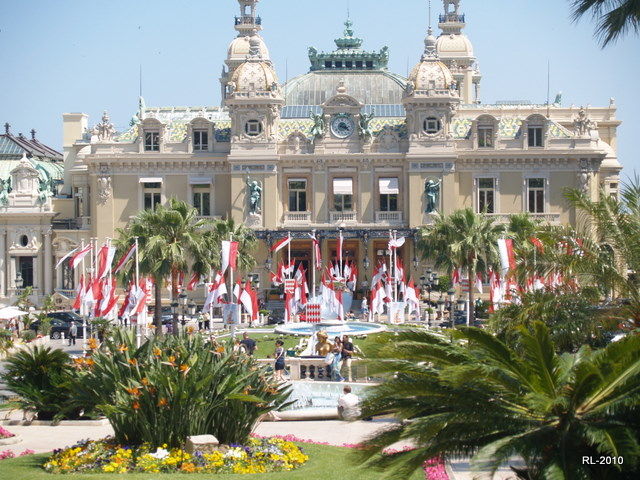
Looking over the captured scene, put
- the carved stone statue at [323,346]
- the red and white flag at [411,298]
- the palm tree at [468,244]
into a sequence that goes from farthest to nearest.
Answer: the red and white flag at [411,298]
the palm tree at [468,244]
the carved stone statue at [323,346]

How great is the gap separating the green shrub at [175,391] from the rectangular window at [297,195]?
2067 inches

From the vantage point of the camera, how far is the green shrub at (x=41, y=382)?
3216 cm

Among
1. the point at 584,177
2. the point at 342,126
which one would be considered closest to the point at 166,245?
the point at 342,126

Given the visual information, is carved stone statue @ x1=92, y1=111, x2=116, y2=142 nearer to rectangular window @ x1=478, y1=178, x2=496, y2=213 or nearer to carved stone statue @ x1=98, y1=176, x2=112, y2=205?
carved stone statue @ x1=98, y1=176, x2=112, y2=205

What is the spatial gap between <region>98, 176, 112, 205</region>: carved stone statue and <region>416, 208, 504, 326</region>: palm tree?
2612 centimetres

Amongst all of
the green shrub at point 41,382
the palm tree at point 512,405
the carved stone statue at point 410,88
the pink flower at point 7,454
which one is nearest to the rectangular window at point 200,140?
the carved stone statue at point 410,88

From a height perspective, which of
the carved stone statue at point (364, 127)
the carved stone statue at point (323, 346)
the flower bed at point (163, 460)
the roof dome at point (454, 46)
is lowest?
the flower bed at point (163, 460)

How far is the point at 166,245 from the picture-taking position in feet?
183

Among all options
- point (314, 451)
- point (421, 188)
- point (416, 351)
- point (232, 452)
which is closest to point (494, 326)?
point (314, 451)

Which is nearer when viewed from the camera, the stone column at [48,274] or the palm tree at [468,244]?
the palm tree at [468,244]

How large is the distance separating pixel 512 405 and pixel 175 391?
8706 mm

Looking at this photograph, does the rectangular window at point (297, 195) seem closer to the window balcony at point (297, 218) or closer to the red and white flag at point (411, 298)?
the window balcony at point (297, 218)

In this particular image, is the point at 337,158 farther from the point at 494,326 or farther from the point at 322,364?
the point at 494,326

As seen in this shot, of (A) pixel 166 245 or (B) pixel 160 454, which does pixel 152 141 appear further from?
(B) pixel 160 454
